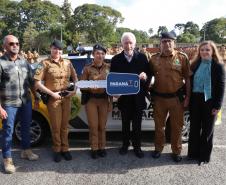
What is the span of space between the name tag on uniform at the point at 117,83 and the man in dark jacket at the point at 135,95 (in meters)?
0.08

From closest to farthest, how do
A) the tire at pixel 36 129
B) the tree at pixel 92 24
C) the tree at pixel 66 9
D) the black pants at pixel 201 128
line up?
the black pants at pixel 201 128
the tire at pixel 36 129
the tree at pixel 92 24
the tree at pixel 66 9

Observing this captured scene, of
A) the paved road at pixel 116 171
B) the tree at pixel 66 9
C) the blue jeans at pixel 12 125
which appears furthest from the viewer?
the tree at pixel 66 9

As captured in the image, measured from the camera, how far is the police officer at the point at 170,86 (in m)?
5.01

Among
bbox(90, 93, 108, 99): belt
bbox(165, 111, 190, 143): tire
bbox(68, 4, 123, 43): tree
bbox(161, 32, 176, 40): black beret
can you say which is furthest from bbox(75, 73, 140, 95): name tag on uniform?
bbox(68, 4, 123, 43): tree

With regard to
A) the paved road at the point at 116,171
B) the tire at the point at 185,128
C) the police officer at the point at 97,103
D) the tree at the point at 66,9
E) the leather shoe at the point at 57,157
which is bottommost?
the paved road at the point at 116,171

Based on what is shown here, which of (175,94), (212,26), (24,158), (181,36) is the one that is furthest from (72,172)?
(212,26)

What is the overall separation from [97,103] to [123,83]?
508mm

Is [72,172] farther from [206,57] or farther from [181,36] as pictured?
[181,36]

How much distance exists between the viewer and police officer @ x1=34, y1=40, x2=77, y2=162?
5023 millimetres

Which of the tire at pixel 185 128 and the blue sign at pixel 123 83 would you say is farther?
the tire at pixel 185 128

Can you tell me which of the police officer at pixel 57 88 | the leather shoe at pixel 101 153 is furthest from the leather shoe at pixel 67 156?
the leather shoe at pixel 101 153

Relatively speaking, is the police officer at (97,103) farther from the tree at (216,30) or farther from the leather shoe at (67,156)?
the tree at (216,30)

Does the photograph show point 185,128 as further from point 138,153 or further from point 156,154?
point 138,153

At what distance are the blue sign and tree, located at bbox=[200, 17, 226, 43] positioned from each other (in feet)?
381
